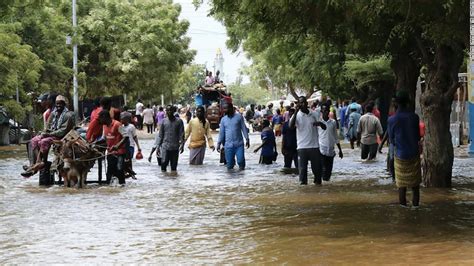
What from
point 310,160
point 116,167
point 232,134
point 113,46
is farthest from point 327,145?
point 113,46

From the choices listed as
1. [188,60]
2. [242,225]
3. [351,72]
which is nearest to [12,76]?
[351,72]

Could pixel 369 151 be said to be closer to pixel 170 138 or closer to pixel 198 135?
pixel 198 135

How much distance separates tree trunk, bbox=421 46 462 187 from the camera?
48.0 feet

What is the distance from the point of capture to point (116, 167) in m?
16.5

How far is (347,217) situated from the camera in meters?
11.6

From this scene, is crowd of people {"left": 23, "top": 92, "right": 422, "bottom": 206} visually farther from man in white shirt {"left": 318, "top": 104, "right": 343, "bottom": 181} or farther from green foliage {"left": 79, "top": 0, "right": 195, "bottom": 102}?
green foliage {"left": 79, "top": 0, "right": 195, "bottom": 102}

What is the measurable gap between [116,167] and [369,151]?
8367 millimetres

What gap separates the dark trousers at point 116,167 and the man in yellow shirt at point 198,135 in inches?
182

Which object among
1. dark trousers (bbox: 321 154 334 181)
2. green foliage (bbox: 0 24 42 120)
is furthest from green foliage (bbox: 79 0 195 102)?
dark trousers (bbox: 321 154 334 181)

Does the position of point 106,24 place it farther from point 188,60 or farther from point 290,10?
point 290,10

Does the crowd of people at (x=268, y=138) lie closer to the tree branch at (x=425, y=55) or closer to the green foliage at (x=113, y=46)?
the tree branch at (x=425, y=55)

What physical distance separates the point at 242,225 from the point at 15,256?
3.16 meters

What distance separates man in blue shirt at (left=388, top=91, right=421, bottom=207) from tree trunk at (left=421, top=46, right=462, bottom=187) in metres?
2.53

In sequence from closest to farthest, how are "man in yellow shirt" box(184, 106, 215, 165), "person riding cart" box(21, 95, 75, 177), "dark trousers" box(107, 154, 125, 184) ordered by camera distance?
"person riding cart" box(21, 95, 75, 177), "dark trousers" box(107, 154, 125, 184), "man in yellow shirt" box(184, 106, 215, 165)
